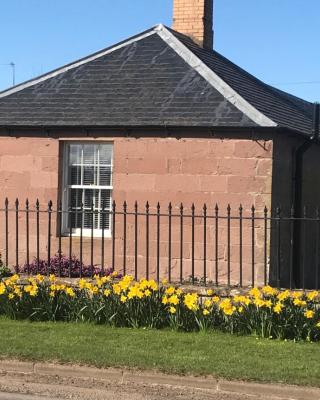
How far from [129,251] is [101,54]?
4627 mm

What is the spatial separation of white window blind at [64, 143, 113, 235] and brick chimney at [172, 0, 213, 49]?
15.0 feet

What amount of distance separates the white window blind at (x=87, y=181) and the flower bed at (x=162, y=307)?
11.8ft

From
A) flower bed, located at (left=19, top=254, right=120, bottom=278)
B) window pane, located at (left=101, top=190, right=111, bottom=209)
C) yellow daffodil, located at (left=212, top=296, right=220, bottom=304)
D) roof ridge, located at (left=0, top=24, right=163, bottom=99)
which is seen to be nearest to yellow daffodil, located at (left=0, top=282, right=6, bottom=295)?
flower bed, located at (left=19, top=254, right=120, bottom=278)

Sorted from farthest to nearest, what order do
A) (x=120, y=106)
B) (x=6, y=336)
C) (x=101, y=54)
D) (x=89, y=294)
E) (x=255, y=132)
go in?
(x=101, y=54) < (x=120, y=106) < (x=255, y=132) < (x=89, y=294) < (x=6, y=336)

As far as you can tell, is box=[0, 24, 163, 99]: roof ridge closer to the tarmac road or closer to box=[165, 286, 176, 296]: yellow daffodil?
box=[165, 286, 176, 296]: yellow daffodil

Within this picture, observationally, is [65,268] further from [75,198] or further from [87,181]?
[87,181]

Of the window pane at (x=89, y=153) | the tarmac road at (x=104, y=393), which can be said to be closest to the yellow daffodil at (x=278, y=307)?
the tarmac road at (x=104, y=393)

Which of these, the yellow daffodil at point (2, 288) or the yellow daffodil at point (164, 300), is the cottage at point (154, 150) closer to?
the yellow daffodil at point (2, 288)

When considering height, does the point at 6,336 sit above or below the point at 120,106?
below

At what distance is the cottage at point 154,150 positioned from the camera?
1202cm

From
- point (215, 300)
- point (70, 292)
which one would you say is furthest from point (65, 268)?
point (215, 300)

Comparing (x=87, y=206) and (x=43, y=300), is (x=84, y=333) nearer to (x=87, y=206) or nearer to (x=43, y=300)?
(x=43, y=300)

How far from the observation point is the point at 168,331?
27.5ft

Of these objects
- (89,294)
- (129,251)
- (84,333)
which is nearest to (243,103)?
(129,251)
